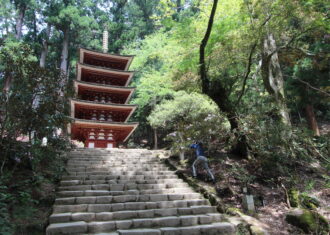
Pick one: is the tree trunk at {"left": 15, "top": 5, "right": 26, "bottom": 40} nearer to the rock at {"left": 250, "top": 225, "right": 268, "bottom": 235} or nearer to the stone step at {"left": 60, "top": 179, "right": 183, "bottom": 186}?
the stone step at {"left": 60, "top": 179, "right": 183, "bottom": 186}

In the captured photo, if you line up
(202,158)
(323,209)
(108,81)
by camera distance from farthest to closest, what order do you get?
(108,81) < (202,158) < (323,209)

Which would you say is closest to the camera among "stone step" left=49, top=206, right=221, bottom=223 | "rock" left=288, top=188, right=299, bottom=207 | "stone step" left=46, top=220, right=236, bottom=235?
"stone step" left=46, top=220, right=236, bottom=235

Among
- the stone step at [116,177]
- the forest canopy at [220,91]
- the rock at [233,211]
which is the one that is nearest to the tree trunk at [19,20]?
the forest canopy at [220,91]

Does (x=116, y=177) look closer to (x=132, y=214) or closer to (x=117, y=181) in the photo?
(x=117, y=181)

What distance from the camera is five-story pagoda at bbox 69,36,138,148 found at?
1356 centimetres

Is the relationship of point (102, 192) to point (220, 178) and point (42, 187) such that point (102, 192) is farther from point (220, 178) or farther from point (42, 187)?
point (220, 178)

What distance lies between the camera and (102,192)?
19.7 ft

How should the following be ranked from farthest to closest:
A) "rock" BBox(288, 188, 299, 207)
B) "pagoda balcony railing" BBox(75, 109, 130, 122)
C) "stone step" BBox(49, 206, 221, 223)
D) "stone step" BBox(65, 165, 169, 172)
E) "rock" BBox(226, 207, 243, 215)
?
"pagoda balcony railing" BBox(75, 109, 130, 122)
"stone step" BBox(65, 165, 169, 172)
"rock" BBox(288, 188, 299, 207)
"rock" BBox(226, 207, 243, 215)
"stone step" BBox(49, 206, 221, 223)

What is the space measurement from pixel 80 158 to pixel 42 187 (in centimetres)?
298

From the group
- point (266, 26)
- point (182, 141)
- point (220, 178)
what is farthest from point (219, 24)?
point (220, 178)

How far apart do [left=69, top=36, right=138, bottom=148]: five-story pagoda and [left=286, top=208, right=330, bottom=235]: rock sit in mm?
9914

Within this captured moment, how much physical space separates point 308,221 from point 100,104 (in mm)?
11322

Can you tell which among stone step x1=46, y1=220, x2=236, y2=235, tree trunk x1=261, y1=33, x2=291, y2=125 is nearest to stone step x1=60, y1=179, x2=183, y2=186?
stone step x1=46, y1=220, x2=236, y2=235

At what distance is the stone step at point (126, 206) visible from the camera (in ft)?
16.7
